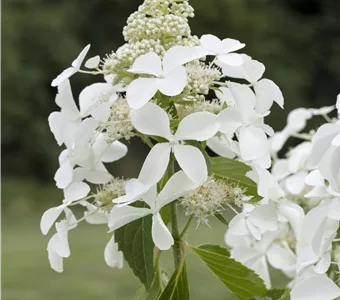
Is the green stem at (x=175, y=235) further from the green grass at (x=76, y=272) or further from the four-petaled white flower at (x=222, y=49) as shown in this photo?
the green grass at (x=76, y=272)

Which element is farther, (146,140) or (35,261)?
(35,261)

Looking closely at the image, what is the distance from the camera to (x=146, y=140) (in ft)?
1.58

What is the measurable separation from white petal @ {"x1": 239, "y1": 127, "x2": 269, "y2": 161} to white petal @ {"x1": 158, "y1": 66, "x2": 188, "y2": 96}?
52 mm

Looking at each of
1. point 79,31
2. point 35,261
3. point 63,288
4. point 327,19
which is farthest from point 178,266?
point 327,19

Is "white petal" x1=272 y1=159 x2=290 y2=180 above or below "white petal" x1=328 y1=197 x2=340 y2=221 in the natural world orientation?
Result: above

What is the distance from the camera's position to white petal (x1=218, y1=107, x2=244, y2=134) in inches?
17.3

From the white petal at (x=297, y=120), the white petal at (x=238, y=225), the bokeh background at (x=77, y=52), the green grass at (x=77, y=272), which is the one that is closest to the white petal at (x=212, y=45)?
the white petal at (x=238, y=225)

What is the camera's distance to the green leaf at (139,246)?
0.47 meters

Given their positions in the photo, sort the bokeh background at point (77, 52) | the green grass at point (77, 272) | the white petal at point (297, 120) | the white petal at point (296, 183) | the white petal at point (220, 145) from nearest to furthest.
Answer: the white petal at point (220, 145), the white petal at point (296, 183), the white petal at point (297, 120), the green grass at point (77, 272), the bokeh background at point (77, 52)

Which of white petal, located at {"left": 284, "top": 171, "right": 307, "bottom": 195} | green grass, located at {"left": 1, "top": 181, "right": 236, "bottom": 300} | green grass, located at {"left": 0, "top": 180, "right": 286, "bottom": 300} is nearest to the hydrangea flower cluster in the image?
white petal, located at {"left": 284, "top": 171, "right": 307, "bottom": 195}

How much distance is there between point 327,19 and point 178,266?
8464 millimetres

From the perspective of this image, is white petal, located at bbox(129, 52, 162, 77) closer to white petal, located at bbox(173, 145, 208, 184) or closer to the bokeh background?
white petal, located at bbox(173, 145, 208, 184)

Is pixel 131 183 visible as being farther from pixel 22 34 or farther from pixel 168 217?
pixel 22 34

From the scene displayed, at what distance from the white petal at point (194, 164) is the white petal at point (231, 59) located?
6cm
